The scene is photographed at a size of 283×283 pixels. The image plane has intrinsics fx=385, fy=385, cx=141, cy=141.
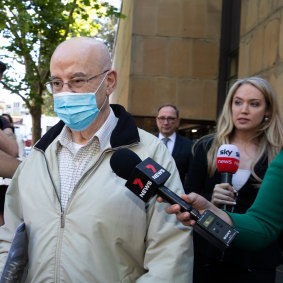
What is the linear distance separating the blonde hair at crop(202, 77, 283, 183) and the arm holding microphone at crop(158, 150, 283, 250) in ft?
3.04

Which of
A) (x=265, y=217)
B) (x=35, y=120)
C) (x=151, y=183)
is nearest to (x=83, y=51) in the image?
(x=151, y=183)

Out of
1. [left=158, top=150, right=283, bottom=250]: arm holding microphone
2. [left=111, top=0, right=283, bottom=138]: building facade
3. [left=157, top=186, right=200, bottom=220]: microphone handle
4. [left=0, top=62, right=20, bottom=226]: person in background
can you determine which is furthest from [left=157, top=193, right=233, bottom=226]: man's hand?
[left=111, top=0, right=283, bottom=138]: building facade

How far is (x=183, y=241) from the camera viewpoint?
1866 millimetres

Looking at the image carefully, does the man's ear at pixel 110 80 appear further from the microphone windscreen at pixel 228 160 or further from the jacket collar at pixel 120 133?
the microphone windscreen at pixel 228 160

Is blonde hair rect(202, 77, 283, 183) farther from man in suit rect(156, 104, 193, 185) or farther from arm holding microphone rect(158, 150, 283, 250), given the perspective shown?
man in suit rect(156, 104, 193, 185)

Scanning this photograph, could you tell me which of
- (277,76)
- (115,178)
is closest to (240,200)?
(115,178)

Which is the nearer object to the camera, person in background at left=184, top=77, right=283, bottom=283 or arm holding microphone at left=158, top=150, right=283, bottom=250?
arm holding microphone at left=158, top=150, right=283, bottom=250

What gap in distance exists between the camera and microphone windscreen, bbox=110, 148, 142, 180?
1.67 metres

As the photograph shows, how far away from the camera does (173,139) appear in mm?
5984

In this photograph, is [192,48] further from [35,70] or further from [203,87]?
[35,70]

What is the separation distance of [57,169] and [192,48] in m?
9.17

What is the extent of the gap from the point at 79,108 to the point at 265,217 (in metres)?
1.16

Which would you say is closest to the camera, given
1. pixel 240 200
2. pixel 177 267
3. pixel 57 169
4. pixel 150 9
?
pixel 177 267

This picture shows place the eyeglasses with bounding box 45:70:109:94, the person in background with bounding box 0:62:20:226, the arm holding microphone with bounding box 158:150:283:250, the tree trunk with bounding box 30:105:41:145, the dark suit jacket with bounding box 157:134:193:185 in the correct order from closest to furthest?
the arm holding microphone with bounding box 158:150:283:250, the eyeglasses with bounding box 45:70:109:94, the person in background with bounding box 0:62:20:226, the dark suit jacket with bounding box 157:134:193:185, the tree trunk with bounding box 30:105:41:145
